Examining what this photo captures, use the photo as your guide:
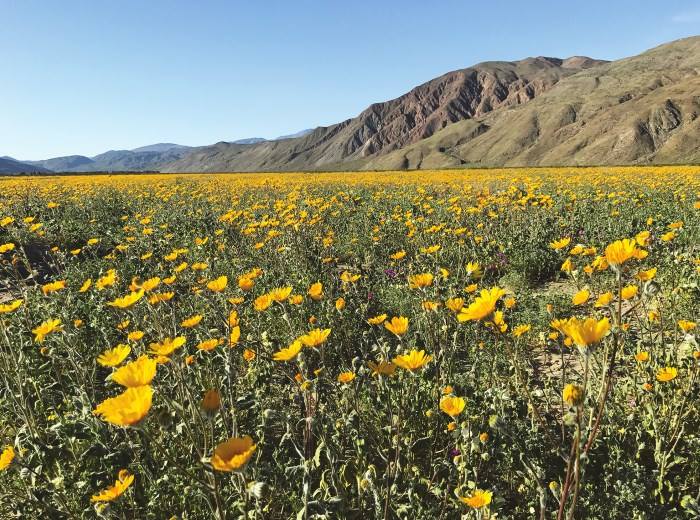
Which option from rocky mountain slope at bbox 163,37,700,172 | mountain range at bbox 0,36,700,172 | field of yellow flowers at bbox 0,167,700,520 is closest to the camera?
field of yellow flowers at bbox 0,167,700,520

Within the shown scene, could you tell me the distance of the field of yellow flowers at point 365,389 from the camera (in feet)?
6.95

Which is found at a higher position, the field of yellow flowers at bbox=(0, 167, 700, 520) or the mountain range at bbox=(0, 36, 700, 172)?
the mountain range at bbox=(0, 36, 700, 172)

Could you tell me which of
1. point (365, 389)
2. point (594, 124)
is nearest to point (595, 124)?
point (594, 124)

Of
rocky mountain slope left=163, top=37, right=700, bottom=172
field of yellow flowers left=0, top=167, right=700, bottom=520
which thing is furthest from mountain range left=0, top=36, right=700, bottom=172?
field of yellow flowers left=0, top=167, right=700, bottom=520

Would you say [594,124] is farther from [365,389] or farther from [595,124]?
[365,389]

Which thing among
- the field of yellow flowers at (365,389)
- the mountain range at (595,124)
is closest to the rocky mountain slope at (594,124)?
the mountain range at (595,124)

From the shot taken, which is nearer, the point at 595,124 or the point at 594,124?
the point at 595,124

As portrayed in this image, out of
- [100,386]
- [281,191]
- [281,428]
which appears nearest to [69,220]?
[281,191]

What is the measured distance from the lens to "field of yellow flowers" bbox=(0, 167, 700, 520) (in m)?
2.12

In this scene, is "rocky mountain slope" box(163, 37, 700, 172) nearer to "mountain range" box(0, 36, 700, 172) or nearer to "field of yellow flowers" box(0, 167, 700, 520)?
"mountain range" box(0, 36, 700, 172)

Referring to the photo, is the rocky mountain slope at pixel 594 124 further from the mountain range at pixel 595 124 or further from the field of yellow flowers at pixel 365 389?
the field of yellow flowers at pixel 365 389

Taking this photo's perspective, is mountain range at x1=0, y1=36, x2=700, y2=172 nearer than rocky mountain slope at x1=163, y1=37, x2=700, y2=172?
Yes

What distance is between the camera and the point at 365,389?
344 cm

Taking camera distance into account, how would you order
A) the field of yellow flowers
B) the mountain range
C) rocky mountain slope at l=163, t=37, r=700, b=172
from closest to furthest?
the field of yellow flowers, the mountain range, rocky mountain slope at l=163, t=37, r=700, b=172
